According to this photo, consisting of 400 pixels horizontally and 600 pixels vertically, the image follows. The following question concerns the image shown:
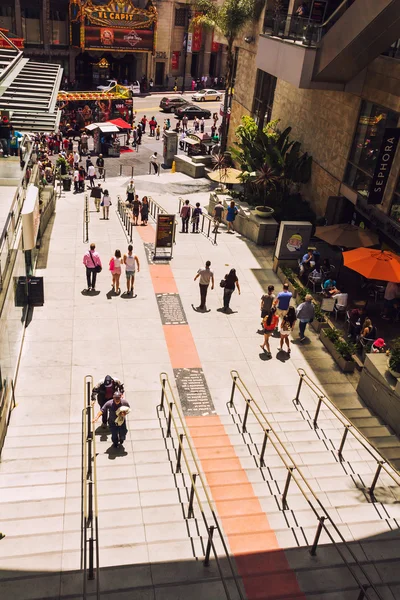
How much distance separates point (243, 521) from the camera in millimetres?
10148

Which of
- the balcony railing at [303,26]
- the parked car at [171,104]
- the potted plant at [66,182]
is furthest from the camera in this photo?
the parked car at [171,104]

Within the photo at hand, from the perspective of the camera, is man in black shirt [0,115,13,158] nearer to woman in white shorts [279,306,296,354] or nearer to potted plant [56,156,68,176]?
woman in white shorts [279,306,296,354]

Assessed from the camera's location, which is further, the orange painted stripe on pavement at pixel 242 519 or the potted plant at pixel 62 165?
the potted plant at pixel 62 165

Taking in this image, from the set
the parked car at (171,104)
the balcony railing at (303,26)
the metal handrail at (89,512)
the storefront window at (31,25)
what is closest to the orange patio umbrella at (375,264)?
the balcony railing at (303,26)

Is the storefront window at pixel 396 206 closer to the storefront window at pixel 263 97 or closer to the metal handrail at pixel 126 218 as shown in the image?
the metal handrail at pixel 126 218

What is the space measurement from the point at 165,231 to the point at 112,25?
46.0m

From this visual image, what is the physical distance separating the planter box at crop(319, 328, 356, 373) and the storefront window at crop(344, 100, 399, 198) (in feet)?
23.4

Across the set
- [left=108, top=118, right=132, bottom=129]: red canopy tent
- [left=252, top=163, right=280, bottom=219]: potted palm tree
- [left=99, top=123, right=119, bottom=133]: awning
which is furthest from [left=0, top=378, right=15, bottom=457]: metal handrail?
[left=108, top=118, right=132, bottom=129]: red canopy tent

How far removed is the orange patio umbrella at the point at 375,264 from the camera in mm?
16328

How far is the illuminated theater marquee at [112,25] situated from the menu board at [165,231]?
146ft

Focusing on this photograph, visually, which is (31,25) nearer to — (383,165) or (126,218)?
(126,218)

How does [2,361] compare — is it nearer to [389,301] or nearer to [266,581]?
[266,581]

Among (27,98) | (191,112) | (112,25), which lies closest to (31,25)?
(112,25)

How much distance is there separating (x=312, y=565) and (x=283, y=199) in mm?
19751
